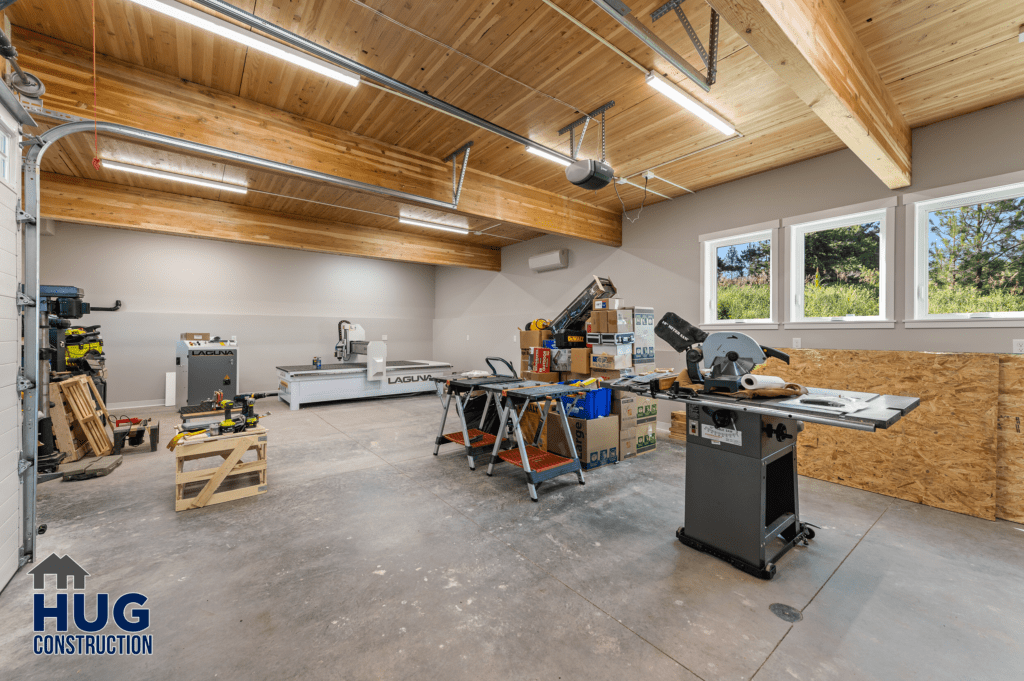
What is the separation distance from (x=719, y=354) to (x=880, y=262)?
10.5 ft

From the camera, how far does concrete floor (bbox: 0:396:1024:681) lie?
1660mm

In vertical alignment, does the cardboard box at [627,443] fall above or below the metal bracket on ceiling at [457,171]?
below

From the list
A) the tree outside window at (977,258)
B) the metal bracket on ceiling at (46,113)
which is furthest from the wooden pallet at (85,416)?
the tree outside window at (977,258)

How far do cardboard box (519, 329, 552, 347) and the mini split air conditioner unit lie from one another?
7.75 feet

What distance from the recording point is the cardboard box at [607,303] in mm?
4621

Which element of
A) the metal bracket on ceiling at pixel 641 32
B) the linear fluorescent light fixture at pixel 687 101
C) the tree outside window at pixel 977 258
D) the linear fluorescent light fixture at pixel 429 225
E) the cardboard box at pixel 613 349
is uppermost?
the linear fluorescent light fixture at pixel 429 225

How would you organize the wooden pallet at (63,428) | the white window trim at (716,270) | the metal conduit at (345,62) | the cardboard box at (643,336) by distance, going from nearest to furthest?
the metal conduit at (345,62) < the wooden pallet at (63,428) < the cardboard box at (643,336) < the white window trim at (716,270)

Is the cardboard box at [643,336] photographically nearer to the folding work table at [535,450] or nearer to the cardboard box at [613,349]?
the cardboard box at [613,349]

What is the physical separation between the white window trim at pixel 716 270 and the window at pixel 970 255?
1216mm

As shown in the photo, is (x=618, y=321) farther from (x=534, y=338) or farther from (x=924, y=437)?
(x=924, y=437)

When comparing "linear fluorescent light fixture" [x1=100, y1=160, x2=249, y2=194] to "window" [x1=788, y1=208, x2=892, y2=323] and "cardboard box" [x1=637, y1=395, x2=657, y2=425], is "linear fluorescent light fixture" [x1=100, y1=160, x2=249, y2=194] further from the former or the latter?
"window" [x1=788, y1=208, x2=892, y2=323]

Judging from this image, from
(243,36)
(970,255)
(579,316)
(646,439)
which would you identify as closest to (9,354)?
(243,36)

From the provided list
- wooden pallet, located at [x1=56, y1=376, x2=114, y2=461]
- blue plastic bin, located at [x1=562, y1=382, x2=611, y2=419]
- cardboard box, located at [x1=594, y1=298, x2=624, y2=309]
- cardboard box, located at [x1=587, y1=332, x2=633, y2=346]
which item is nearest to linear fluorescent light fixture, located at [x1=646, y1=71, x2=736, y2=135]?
cardboard box, located at [x1=594, y1=298, x2=624, y2=309]

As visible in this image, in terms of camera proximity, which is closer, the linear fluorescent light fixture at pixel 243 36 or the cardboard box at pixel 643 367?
the linear fluorescent light fixture at pixel 243 36
